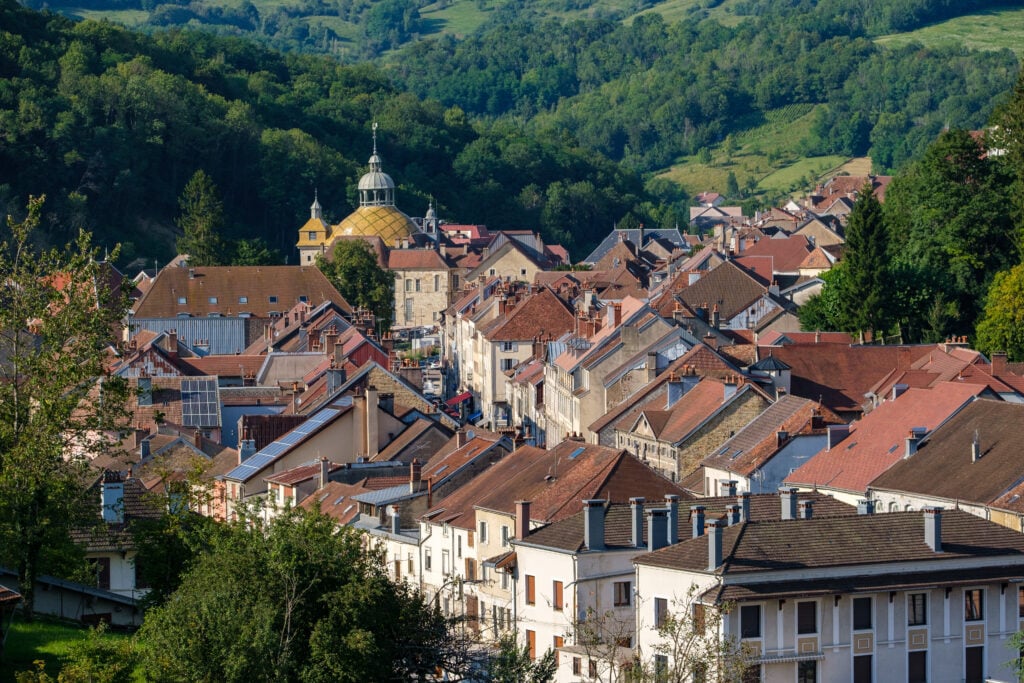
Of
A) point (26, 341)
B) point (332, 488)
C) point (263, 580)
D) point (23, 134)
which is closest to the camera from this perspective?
point (263, 580)

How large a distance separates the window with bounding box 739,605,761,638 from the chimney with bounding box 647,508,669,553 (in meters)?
3.64

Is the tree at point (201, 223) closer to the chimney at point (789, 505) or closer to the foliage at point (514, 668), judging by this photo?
the chimney at point (789, 505)

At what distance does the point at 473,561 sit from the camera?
4569cm

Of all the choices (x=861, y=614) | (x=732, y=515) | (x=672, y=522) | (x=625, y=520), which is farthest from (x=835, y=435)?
(x=861, y=614)

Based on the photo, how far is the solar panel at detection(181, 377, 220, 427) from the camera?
69.0 metres

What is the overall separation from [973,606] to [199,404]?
121ft

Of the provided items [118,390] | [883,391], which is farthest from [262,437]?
[118,390]

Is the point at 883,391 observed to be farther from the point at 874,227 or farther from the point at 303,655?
the point at 303,655

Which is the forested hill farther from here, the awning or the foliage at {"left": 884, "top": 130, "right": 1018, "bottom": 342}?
the foliage at {"left": 884, "top": 130, "right": 1018, "bottom": 342}

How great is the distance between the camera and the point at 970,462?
47.2m

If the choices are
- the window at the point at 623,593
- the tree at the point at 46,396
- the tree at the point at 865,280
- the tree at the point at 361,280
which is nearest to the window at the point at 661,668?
the window at the point at 623,593

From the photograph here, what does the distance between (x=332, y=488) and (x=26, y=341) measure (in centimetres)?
1515

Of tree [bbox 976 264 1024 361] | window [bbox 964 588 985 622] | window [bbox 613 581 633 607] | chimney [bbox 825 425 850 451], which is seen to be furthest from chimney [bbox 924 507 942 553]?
tree [bbox 976 264 1024 361]

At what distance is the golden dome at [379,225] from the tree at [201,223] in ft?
39.6
